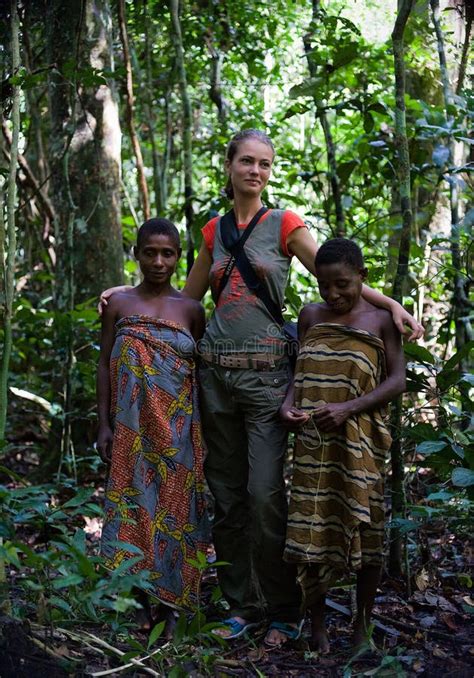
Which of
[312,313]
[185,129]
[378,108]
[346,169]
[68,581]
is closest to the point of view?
[68,581]

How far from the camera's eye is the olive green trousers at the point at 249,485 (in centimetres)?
359

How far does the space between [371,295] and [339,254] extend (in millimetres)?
260

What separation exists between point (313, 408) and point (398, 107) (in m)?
1.64

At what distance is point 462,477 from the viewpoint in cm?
325

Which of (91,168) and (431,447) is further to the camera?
(91,168)

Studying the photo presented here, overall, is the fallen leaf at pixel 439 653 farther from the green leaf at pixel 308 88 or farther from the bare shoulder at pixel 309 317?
the green leaf at pixel 308 88

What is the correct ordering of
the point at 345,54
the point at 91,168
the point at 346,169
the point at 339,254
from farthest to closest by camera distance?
the point at 91,168, the point at 346,169, the point at 345,54, the point at 339,254

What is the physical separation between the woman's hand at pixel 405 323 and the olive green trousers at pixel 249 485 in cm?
56

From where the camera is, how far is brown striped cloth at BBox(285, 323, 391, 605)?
330cm

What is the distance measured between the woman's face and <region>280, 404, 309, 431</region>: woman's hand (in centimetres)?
100

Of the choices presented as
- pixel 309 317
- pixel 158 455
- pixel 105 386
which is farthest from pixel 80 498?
pixel 309 317

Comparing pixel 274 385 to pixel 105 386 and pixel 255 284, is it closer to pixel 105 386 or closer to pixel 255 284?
pixel 255 284

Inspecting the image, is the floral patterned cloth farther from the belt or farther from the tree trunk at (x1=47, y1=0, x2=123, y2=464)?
the tree trunk at (x1=47, y1=0, x2=123, y2=464)

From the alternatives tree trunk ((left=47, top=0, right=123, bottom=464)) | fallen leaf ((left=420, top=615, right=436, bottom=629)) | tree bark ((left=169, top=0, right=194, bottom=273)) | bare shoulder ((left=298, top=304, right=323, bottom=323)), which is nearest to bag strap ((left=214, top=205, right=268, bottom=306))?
bare shoulder ((left=298, top=304, right=323, bottom=323))
